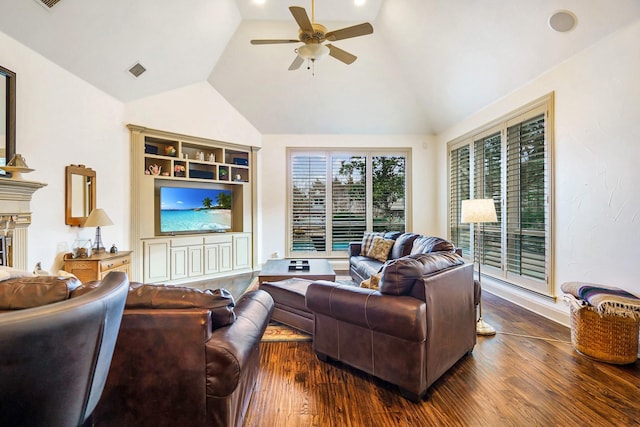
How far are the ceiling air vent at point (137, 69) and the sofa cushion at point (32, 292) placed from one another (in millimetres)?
3565

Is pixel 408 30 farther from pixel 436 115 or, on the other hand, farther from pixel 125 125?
pixel 125 125

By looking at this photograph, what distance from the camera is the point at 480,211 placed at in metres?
2.95

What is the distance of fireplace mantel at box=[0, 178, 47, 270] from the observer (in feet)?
8.25

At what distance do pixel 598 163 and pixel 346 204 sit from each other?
12.4 ft

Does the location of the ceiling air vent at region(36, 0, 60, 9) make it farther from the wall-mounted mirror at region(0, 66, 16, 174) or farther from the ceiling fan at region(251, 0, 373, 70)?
the ceiling fan at region(251, 0, 373, 70)

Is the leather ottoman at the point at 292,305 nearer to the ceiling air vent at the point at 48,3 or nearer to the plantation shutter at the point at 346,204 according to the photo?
the plantation shutter at the point at 346,204

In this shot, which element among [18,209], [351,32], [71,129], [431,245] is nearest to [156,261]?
[18,209]

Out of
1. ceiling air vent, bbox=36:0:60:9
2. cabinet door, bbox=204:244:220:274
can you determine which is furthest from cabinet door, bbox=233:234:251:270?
ceiling air vent, bbox=36:0:60:9

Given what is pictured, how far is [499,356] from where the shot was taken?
2387mm

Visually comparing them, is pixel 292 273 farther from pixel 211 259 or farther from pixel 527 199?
pixel 527 199

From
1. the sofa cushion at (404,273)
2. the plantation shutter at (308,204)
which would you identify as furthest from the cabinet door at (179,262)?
the sofa cushion at (404,273)

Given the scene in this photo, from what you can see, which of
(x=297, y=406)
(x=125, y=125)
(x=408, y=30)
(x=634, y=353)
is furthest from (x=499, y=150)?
(x=125, y=125)

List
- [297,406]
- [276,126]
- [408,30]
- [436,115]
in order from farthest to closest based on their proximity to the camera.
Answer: [276,126] → [436,115] → [408,30] → [297,406]

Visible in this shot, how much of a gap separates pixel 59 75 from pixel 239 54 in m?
2.34
